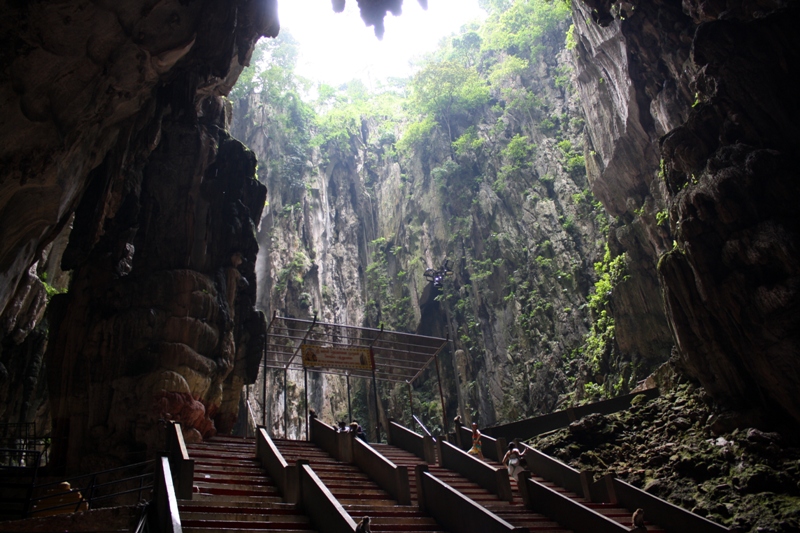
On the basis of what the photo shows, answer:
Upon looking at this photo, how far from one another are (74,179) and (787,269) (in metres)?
15.3

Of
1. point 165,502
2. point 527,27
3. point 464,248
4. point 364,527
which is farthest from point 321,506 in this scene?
point 527,27

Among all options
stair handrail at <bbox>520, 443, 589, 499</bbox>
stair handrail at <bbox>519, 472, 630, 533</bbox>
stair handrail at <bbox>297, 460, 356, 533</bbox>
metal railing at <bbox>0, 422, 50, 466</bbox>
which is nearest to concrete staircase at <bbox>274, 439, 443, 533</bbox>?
stair handrail at <bbox>297, 460, 356, 533</bbox>

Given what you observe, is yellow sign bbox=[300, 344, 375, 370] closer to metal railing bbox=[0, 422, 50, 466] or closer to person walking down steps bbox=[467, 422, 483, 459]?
person walking down steps bbox=[467, 422, 483, 459]

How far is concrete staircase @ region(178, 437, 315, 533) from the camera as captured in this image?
649cm

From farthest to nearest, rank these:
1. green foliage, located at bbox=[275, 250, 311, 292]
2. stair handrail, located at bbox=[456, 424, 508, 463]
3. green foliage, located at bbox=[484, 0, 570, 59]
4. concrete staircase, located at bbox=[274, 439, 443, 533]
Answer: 1. green foliage, located at bbox=[484, 0, 570, 59]
2. green foliage, located at bbox=[275, 250, 311, 292]
3. stair handrail, located at bbox=[456, 424, 508, 463]
4. concrete staircase, located at bbox=[274, 439, 443, 533]

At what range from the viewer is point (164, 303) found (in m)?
15.2

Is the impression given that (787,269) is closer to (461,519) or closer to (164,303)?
(461,519)

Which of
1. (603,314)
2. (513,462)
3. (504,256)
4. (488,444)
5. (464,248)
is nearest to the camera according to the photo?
(513,462)

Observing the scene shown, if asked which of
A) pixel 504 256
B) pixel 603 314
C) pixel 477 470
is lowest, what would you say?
pixel 477 470

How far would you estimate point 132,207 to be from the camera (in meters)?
16.1

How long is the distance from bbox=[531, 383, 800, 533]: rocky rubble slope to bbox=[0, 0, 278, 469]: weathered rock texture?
10.4m

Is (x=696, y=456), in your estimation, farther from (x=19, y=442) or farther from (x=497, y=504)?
(x=19, y=442)

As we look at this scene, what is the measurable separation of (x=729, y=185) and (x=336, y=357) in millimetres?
11939

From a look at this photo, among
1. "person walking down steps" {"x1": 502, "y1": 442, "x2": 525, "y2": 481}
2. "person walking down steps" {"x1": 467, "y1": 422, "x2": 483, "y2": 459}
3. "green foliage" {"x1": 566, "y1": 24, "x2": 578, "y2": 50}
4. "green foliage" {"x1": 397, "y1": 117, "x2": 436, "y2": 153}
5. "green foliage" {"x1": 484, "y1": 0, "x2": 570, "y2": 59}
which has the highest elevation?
"green foliage" {"x1": 484, "y1": 0, "x2": 570, "y2": 59}
